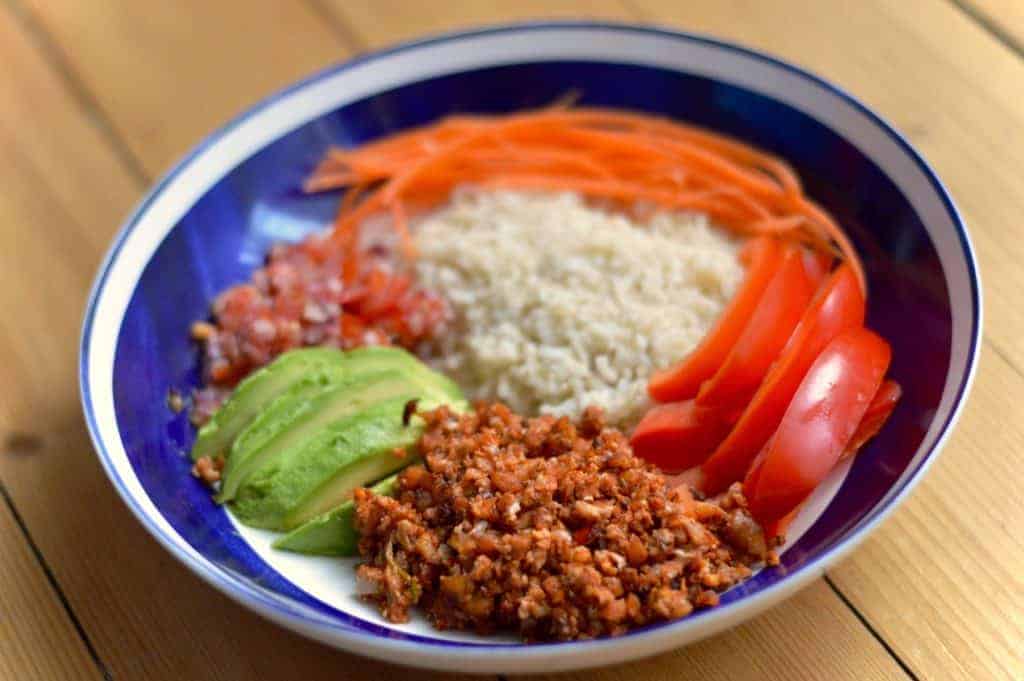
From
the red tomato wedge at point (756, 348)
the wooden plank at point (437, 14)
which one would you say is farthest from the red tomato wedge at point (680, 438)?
the wooden plank at point (437, 14)

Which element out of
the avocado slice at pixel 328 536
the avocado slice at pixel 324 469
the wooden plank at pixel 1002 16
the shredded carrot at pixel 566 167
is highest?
the wooden plank at pixel 1002 16

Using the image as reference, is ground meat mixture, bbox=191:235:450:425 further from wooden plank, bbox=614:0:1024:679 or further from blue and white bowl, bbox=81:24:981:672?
wooden plank, bbox=614:0:1024:679

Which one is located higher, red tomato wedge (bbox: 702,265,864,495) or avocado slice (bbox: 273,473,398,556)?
red tomato wedge (bbox: 702,265,864,495)

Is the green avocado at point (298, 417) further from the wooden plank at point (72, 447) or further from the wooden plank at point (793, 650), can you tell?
the wooden plank at point (793, 650)

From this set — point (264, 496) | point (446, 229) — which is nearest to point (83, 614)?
point (264, 496)

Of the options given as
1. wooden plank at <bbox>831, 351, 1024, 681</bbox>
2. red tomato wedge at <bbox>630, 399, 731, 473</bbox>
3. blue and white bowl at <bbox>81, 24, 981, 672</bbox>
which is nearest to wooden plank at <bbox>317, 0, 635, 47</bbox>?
blue and white bowl at <bbox>81, 24, 981, 672</bbox>

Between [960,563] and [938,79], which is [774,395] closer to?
[960,563]
